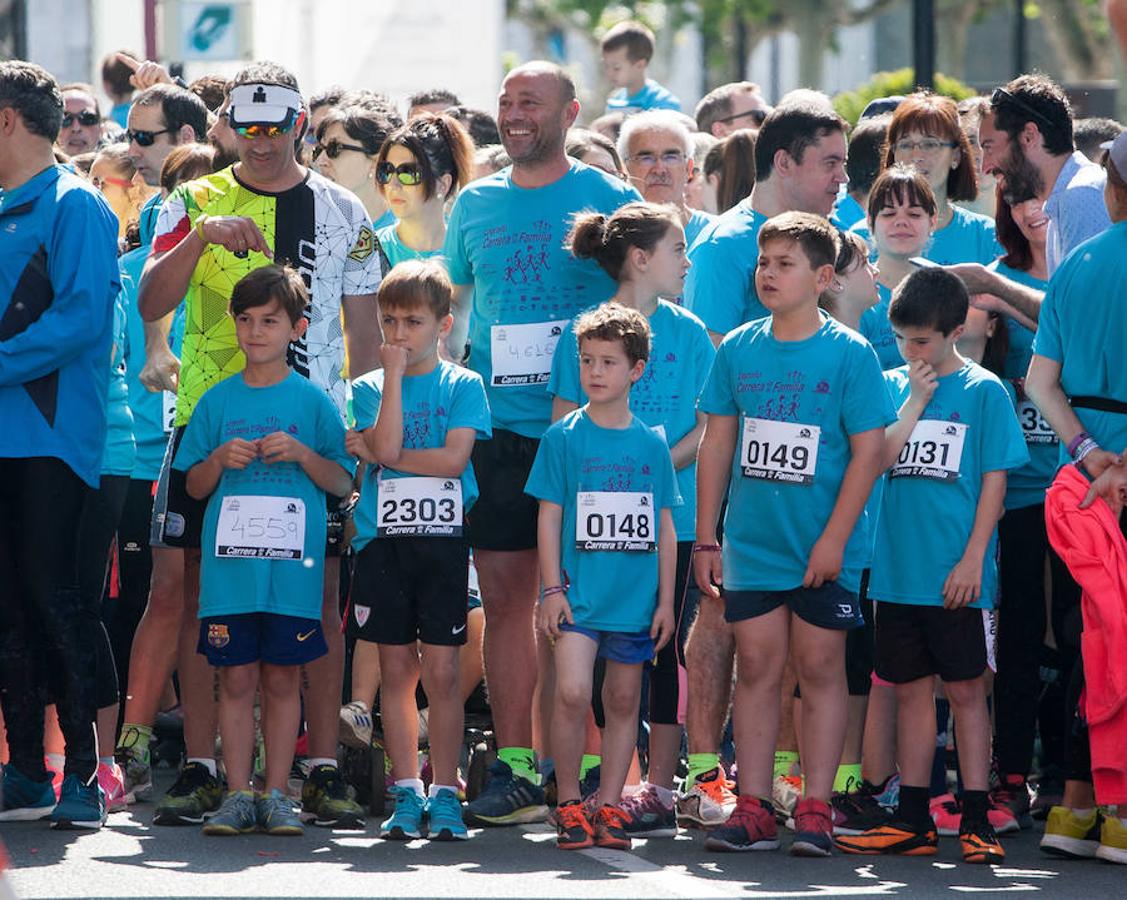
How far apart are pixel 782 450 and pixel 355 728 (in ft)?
5.67

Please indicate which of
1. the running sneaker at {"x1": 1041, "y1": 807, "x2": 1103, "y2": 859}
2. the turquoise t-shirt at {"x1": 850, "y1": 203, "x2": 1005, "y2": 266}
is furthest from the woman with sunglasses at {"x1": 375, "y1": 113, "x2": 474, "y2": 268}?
the running sneaker at {"x1": 1041, "y1": 807, "x2": 1103, "y2": 859}

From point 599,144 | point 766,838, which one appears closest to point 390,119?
point 599,144

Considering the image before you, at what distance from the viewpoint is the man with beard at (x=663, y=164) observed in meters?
9.66

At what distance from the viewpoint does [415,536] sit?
734cm

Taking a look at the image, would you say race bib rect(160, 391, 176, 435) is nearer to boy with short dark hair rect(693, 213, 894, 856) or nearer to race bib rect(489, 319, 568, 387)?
race bib rect(489, 319, 568, 387)

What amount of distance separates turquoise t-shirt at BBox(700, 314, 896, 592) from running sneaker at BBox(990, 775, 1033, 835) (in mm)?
1043

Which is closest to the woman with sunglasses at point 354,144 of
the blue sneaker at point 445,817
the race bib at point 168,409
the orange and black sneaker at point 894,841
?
the race bib at point 168,409

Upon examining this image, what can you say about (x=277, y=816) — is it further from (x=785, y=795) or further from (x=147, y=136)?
(x=147, y=136)

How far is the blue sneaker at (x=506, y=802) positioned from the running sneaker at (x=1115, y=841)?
5.80 ft

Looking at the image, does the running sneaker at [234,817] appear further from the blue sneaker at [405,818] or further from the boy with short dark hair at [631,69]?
the boy with short dark hair at [631,69]

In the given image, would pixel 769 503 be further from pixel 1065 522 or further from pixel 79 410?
pixel 79 410

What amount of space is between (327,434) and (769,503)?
1.42 metres

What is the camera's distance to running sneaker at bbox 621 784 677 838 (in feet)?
24.0

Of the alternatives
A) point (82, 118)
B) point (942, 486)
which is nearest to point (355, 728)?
point (942, 486)
